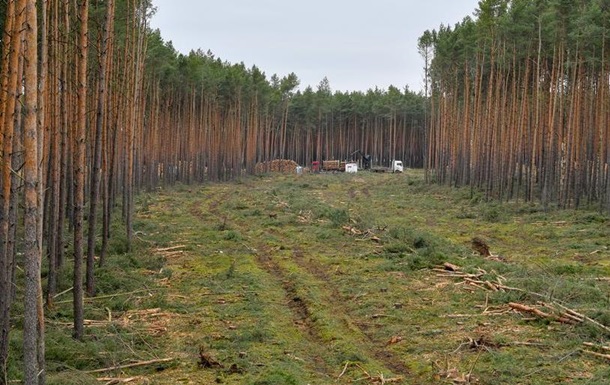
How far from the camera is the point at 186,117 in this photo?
57.6 meters

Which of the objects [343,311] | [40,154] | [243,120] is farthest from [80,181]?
[243,120]

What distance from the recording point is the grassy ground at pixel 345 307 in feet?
33.9

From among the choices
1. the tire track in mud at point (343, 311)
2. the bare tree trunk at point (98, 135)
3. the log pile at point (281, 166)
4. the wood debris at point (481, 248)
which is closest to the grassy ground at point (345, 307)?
the tire track in mud at point (343, 311)

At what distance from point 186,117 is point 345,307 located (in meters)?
45.3

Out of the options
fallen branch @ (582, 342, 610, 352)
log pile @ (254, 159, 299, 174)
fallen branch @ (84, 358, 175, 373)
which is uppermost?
log pile @ (254, 159, 299, 174)

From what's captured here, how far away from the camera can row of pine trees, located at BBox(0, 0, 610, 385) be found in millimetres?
9977

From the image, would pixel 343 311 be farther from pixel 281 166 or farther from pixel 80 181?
pixel 281 166

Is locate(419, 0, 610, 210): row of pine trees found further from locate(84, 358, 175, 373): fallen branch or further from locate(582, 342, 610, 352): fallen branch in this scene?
locate(84, 358, 175, 373): fallen branch

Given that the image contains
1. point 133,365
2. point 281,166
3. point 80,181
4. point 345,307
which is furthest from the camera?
point 281,166

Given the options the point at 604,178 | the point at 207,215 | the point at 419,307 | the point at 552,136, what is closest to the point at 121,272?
the point at 419,307

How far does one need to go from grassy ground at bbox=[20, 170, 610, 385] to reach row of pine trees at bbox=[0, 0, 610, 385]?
1493mm

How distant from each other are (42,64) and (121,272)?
949 centimetres

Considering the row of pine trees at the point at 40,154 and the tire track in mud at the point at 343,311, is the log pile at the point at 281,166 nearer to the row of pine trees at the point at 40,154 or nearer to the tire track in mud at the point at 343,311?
the row of pine trees at the point at 40,154

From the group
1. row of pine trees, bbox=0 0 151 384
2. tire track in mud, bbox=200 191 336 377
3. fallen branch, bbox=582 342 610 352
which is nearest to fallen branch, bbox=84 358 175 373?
row of pine trees, bbox=0 0 151 384
